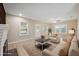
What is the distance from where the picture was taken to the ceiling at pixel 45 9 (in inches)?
66.6

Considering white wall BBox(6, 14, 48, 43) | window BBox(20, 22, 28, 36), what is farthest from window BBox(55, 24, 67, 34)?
window BBox(20, 22, 28, 36)

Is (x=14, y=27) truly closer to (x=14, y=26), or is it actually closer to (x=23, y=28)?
(x=14, y=26)

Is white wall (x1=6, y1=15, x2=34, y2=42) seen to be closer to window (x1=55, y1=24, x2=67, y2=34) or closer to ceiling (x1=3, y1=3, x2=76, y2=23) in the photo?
ceiling (x1=3, y1=3, x2=76, y2=23)

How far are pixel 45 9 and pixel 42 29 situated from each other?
0.91ft

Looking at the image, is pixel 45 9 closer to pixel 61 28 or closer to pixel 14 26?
pixel 61 28

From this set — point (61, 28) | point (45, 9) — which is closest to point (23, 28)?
point (45, 9)

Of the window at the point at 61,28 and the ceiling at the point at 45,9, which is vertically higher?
the ceiling at the point at 45,9

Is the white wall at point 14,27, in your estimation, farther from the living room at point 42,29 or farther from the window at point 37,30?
the window at point 37,30

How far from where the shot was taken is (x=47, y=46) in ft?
5.63

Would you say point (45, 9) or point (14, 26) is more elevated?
point (45, 9)

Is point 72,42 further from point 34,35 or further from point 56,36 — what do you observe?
point 34,35

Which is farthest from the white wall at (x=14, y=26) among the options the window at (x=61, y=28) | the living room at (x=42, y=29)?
the window at (x=61, y=28)

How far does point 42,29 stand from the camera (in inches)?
67.3

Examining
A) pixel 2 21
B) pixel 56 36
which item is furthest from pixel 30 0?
pixel 56 36
